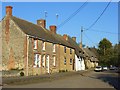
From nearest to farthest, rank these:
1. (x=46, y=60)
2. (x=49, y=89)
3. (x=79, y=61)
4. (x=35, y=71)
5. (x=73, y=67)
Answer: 1. (x=49, y=89)
2. (x=35, y=71)
3. (x=46, y=60)
4. (x=73, y=67)
5. (x=79, y=61)

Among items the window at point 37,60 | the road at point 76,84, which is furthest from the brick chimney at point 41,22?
the road at point 76,84

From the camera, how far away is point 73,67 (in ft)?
222

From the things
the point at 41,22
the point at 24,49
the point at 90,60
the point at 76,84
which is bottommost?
the point at 76,84

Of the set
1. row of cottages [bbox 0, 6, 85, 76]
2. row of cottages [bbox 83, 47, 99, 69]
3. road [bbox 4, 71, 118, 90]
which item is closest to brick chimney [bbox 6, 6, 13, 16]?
row of cottages [bbox 0, 6, 85, 76]

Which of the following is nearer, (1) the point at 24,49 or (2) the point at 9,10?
(1) the point at 24,49

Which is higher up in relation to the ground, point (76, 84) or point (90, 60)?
point (90, 60)

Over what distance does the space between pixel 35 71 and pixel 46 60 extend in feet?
16.8

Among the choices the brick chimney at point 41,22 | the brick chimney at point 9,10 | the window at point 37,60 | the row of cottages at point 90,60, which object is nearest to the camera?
the window at point 37,60

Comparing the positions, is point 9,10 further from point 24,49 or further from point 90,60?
point 90,60

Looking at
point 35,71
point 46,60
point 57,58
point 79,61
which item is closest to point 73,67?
point 79,61

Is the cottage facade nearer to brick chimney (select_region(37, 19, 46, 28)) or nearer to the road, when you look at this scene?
brick chimney (select_region(37, 19, 46, 28))

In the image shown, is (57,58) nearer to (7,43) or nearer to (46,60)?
(46,60)

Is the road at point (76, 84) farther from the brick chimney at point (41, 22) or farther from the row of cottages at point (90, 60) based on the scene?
the row of cottages at point (90, 60)

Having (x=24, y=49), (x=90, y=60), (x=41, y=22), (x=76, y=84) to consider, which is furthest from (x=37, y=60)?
(x=90, y=60)
